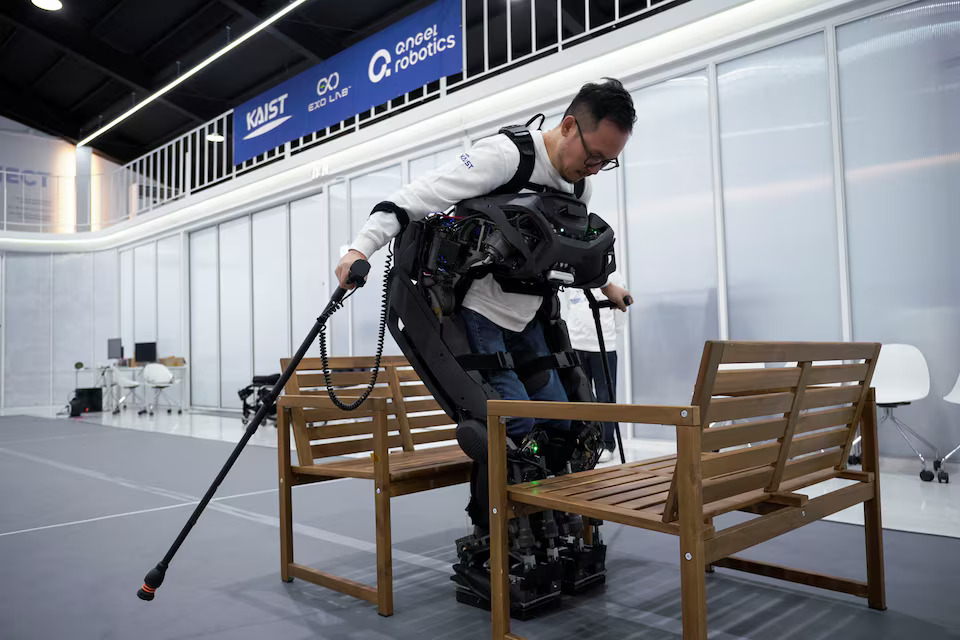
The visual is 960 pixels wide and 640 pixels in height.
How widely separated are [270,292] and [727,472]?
9396mm

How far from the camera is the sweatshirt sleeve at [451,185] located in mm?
1869

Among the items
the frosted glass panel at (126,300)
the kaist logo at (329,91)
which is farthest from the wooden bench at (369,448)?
the frosted glass panel at (126,300)

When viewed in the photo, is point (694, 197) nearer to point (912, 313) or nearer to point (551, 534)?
point (912, 313)

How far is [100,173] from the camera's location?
1546 centimetres

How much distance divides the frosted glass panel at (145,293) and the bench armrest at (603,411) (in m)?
12.9

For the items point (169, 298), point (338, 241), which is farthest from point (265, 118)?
point (169, 298)

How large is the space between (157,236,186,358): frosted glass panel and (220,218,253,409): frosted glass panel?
140cm

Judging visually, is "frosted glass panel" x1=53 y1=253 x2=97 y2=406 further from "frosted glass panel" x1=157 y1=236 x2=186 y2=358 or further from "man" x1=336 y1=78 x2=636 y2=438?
"man" x1=336 y1=78 x2=636 y2=438

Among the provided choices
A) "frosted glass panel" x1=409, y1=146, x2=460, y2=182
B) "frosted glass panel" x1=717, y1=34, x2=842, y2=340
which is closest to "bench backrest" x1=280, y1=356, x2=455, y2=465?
"frosted glass panel" x1=717, y1=34, x2=842, y2=340

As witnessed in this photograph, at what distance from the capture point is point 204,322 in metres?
11.6

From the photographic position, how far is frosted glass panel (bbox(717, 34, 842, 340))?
4766 mm

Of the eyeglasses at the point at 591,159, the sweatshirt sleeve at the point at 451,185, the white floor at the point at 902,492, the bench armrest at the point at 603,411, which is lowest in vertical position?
the white floor at the point at 902,492

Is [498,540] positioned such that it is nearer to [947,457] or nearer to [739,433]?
[739,433]

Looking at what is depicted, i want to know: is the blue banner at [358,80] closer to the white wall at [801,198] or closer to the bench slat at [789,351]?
the white wall at [801,198]
